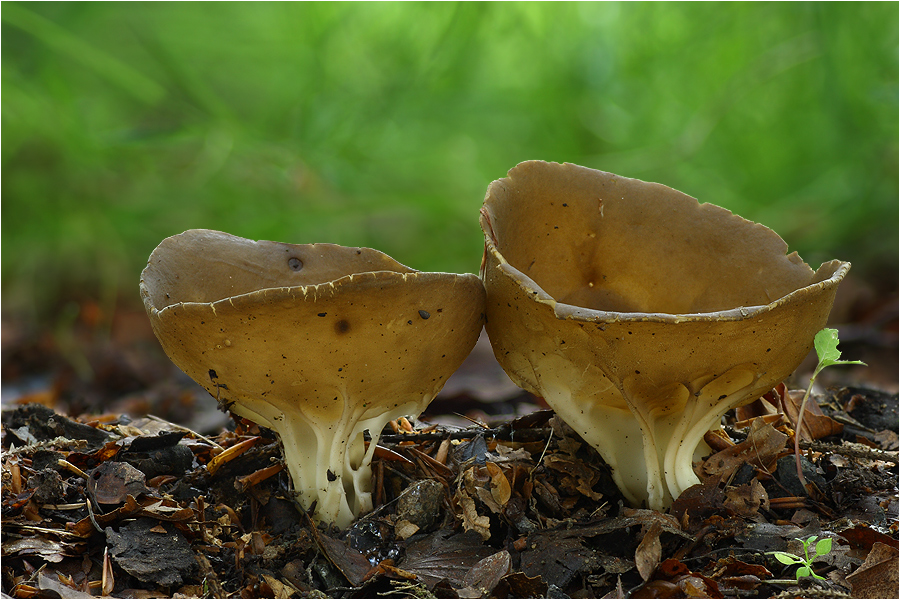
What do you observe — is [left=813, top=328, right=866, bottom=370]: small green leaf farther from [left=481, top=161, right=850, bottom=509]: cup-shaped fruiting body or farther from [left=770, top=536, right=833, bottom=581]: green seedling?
[left=770, top=536, right=833, bottom=581]: green seedling

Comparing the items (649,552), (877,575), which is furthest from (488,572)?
(877,575)

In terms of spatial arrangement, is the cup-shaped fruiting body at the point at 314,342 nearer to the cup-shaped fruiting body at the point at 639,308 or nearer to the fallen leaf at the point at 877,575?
the cup-shaped fruiting body at the point at 639,308

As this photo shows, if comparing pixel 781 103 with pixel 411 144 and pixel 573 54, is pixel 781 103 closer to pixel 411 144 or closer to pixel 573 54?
pixel 573 54

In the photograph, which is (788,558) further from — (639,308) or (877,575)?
(639,308)

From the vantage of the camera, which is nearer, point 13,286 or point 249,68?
point 249,68

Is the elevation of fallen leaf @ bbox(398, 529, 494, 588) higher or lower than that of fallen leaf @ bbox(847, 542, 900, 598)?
lower

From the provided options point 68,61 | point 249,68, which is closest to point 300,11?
point 249,68

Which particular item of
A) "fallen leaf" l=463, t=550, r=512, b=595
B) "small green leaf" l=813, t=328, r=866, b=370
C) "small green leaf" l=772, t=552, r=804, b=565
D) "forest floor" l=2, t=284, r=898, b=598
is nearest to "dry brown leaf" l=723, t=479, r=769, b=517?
"forest floor" l=2, t=284, r=898, b=598

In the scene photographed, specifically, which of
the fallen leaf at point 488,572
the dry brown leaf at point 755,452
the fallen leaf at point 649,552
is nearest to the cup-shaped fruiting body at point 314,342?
the fallen leaf at point 488,572
